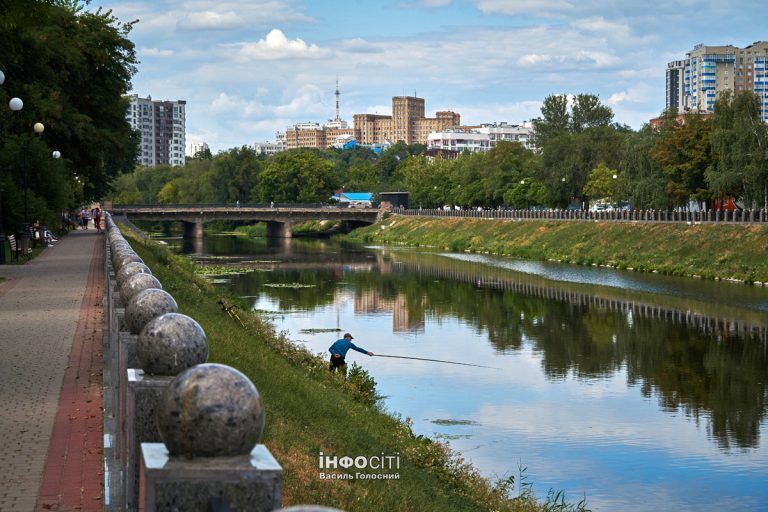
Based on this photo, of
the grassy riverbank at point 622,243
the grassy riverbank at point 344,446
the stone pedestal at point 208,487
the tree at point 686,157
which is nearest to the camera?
the stone pedestal at point 208,487

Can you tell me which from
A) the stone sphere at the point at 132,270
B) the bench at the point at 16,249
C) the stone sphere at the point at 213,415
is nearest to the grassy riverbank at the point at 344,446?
the stone sphere at the point at 132,270

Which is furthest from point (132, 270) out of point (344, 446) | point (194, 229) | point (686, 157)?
point (194, 229)

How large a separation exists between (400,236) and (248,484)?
343 feet

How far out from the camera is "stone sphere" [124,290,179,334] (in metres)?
8.29

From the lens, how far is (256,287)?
2190 inches

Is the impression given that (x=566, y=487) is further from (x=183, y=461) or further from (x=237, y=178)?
(x=237, y=178)

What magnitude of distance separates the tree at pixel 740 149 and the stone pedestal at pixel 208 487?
202 ft

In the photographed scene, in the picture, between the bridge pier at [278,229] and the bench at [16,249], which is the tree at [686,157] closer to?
the bench at [16,249]

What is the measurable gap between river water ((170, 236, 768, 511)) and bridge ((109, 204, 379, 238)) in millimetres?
51109

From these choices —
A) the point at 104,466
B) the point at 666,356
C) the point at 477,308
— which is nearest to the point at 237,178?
the point at 477,308

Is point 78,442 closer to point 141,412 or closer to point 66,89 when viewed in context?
point 141,412

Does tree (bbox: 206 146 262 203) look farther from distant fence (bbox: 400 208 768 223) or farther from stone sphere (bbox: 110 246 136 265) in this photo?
stone sphere (bbox: 110 246 136 265)

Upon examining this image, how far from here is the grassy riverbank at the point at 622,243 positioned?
58.8m

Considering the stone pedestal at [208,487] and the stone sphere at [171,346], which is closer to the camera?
the stone pedestal at [208,487]
